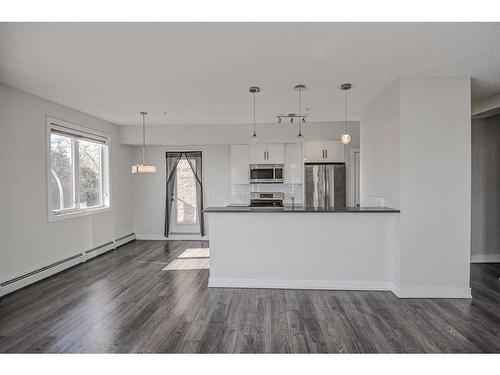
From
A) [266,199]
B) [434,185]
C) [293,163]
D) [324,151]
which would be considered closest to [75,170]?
[266,199]

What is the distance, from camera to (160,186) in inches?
287

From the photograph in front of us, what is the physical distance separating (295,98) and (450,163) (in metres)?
2.10

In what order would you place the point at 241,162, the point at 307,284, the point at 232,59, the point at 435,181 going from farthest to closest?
the point at 241,162 → the point at 307,284 → the point at 435,181 → the point at 232,59

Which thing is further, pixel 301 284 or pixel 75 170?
pixel 75 170

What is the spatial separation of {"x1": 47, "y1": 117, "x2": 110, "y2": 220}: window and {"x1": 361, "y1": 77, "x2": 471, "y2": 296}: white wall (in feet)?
15.7

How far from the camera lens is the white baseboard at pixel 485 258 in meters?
5.26

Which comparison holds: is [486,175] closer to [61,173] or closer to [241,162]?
[241,162]

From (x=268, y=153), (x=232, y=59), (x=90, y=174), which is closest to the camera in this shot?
(x=232, y=59)

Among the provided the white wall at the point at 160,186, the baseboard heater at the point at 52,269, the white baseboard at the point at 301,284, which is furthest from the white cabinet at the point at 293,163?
the baseboard heater at the point at 52,269

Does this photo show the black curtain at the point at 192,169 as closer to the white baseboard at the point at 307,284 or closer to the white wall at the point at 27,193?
the white wall at the point at 27,193

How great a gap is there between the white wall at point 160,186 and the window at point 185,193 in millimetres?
299

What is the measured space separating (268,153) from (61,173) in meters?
3.81
